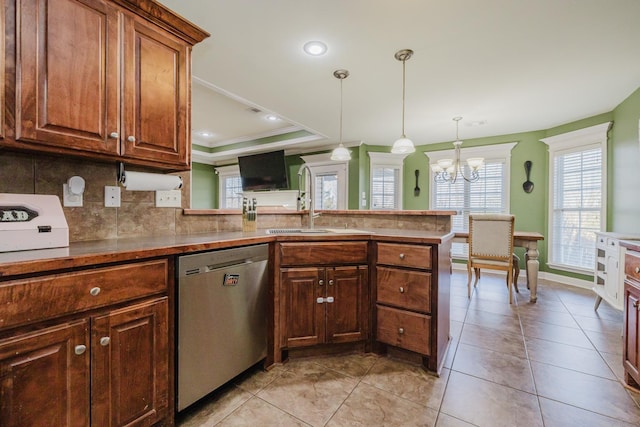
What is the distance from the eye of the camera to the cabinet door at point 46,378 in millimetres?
858

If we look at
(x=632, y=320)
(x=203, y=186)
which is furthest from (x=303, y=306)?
(x=203, y=186)

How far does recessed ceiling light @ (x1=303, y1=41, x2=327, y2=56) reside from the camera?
2.31 m

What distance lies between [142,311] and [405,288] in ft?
4.80

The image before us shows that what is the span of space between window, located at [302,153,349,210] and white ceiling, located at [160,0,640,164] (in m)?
1.38

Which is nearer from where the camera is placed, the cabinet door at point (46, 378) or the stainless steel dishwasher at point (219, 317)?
the cabinet door at point (46, 378)

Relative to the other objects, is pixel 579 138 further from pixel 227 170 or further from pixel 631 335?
pixel 227 170

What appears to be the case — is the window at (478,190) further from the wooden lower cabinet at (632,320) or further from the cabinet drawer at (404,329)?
the cabinet drawer at (404,329)

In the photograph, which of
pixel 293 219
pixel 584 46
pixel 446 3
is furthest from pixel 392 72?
pixel 293 219

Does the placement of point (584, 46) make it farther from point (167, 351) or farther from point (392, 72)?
point (167, 351)

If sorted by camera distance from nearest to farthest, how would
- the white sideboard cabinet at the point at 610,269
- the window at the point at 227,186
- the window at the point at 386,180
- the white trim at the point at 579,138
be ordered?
1. the white sideboard cabinet at the point at 610,269
2. the white trim at the point at 579,138
3. the window at the point at 386,180
4. the window at the point at 227,186

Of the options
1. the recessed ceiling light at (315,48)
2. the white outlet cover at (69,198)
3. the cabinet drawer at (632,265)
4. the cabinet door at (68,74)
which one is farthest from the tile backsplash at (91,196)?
the cabinet drawer at (632,265)

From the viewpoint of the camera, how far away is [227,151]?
646 cm

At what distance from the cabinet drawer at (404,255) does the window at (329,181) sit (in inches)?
140

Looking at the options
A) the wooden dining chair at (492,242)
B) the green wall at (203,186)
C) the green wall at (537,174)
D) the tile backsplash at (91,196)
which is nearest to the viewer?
the tile backsplash at (91,196)
